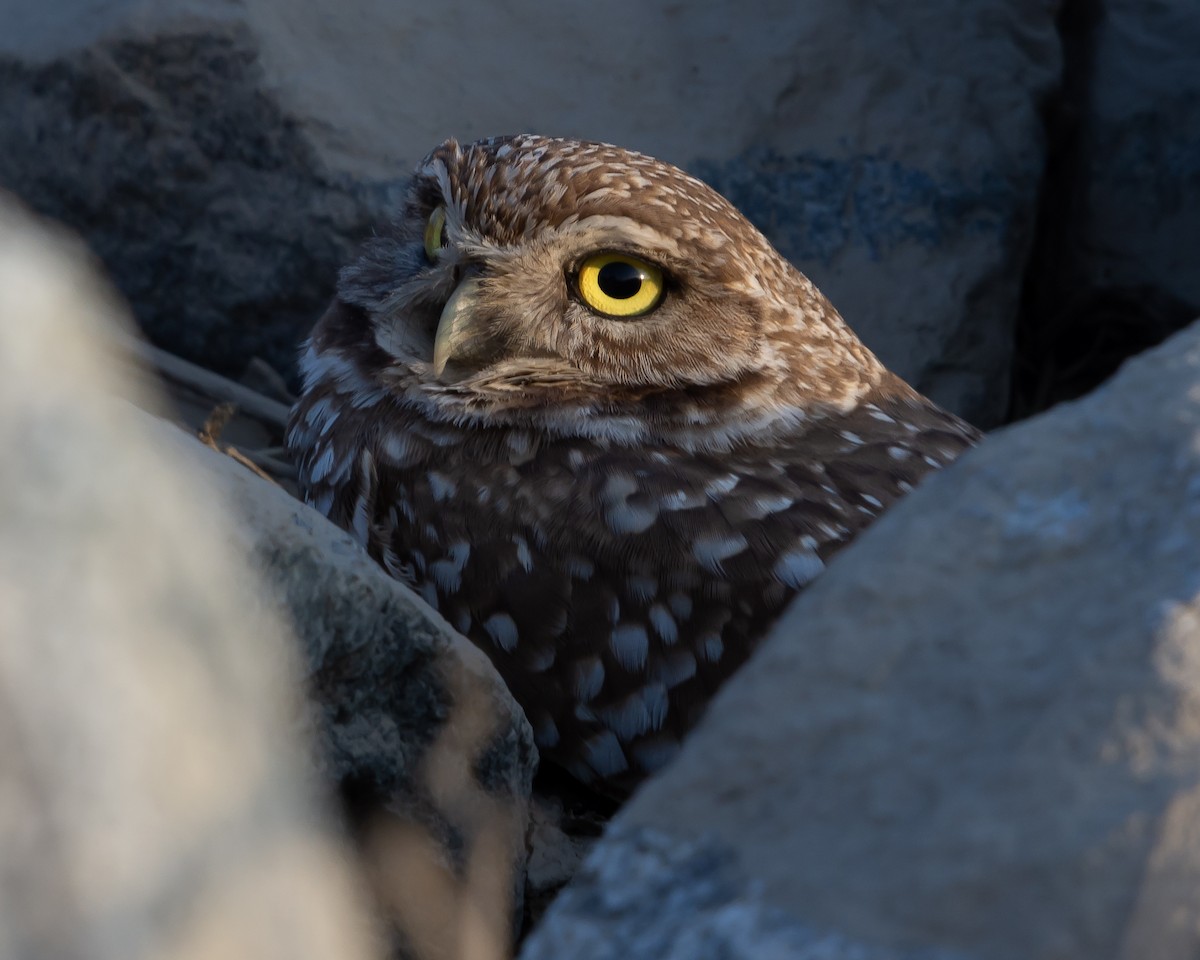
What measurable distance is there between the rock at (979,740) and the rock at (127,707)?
0.23m

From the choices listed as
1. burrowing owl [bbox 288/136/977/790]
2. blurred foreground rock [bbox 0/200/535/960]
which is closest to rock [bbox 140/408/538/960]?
blurred foreground rock [bbox 0/200/535/960]

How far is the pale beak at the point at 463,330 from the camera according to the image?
88.4 inches

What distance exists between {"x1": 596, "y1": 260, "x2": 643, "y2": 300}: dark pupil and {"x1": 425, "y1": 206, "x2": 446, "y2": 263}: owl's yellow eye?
1.00 feet

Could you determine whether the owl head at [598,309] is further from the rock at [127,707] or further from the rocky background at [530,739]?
the rock at [127,707]

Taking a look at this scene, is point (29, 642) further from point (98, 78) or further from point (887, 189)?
point (887, 189)

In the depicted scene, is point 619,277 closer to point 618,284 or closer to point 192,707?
point 618,284

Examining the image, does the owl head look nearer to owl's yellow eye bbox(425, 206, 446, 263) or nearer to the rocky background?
owl's yellow eye bbox(425, 206, 446, 263)

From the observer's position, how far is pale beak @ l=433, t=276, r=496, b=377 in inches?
88.4

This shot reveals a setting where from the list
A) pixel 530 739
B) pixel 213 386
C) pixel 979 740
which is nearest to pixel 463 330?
pixel 530 739

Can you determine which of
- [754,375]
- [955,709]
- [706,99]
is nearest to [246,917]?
[955,709]

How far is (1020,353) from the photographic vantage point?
160 inches

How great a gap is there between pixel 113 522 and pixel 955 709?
0.59 meters

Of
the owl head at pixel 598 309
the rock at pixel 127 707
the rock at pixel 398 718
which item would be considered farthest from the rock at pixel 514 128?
the rock at pixel 127 707

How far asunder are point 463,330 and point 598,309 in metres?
0.22
